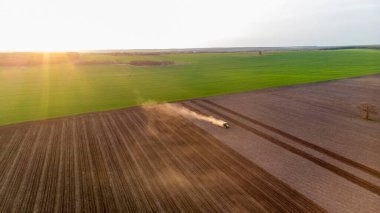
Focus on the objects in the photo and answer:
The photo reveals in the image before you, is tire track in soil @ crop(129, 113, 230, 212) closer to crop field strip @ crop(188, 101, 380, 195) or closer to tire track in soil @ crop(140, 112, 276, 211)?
Result: tire track in soil @ crop(140, 112, 276, 211)

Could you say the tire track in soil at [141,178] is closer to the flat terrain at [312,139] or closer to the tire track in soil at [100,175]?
the tire track in soil at [100,175]

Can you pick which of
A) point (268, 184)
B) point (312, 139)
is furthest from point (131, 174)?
point (312, 139)

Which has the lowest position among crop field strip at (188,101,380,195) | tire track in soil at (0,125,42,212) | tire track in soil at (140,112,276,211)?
tire track in soil at (0,125,42,212)

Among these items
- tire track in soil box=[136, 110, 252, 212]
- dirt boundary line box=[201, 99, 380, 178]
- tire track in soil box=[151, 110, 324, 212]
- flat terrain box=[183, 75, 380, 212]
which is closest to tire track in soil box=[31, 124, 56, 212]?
tire track in soil box=[136, 110, 252, 212]

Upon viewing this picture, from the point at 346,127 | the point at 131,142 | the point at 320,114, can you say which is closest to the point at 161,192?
the point at 131,142

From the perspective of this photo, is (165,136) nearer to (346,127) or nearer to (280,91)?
(346,127)

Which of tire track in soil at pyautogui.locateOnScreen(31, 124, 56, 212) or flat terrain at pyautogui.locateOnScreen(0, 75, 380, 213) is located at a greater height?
flat terrain at pyautogui.locateOnScreen(0, 75, 380, 213)

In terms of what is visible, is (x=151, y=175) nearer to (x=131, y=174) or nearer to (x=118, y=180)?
(x=131, y=174)
